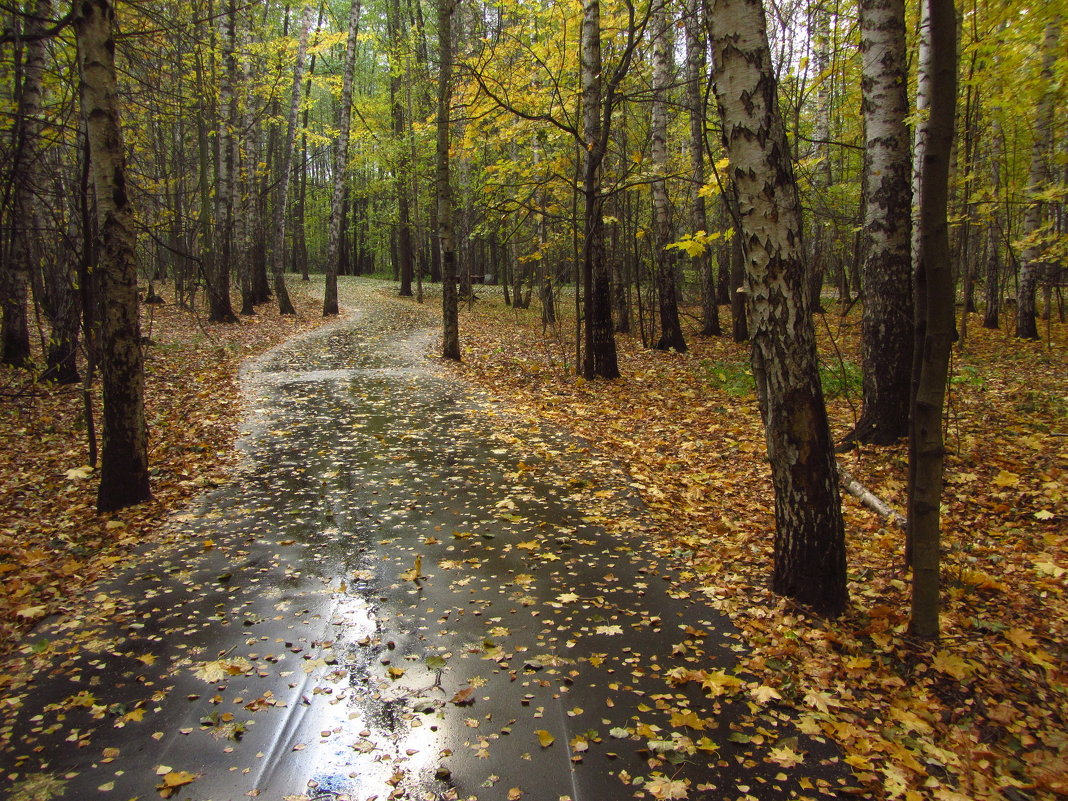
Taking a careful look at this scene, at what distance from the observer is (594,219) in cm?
1028

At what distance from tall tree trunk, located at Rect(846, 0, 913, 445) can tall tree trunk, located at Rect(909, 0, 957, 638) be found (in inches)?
134

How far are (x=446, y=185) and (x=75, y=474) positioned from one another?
9046 millimetres

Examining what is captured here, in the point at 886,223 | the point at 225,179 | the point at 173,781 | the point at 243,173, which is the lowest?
the point at 173,781

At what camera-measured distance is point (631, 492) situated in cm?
647

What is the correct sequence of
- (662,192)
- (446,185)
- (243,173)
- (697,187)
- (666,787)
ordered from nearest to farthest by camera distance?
(666,787), (697,187), (662,192), (446,185), (243,173)

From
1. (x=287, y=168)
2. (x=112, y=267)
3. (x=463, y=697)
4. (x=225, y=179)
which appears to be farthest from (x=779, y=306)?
(x=287, y=168)

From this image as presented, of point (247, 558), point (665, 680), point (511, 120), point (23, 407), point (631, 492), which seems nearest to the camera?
point (665, 680)

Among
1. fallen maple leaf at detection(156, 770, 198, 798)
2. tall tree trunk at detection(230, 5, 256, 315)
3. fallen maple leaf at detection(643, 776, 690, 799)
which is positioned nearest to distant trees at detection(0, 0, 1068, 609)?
tall tree trunk at detection(230, 5, 256, 315)

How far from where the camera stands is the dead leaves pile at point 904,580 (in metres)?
2.94

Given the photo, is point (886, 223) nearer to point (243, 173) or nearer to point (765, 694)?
point (765, 694)

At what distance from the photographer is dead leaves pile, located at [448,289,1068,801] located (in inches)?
116

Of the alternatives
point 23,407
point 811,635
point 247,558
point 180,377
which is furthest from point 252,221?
point 811,635

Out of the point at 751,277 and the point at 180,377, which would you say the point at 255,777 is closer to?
the point at 751,277

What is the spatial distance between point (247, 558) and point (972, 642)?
5250mm
